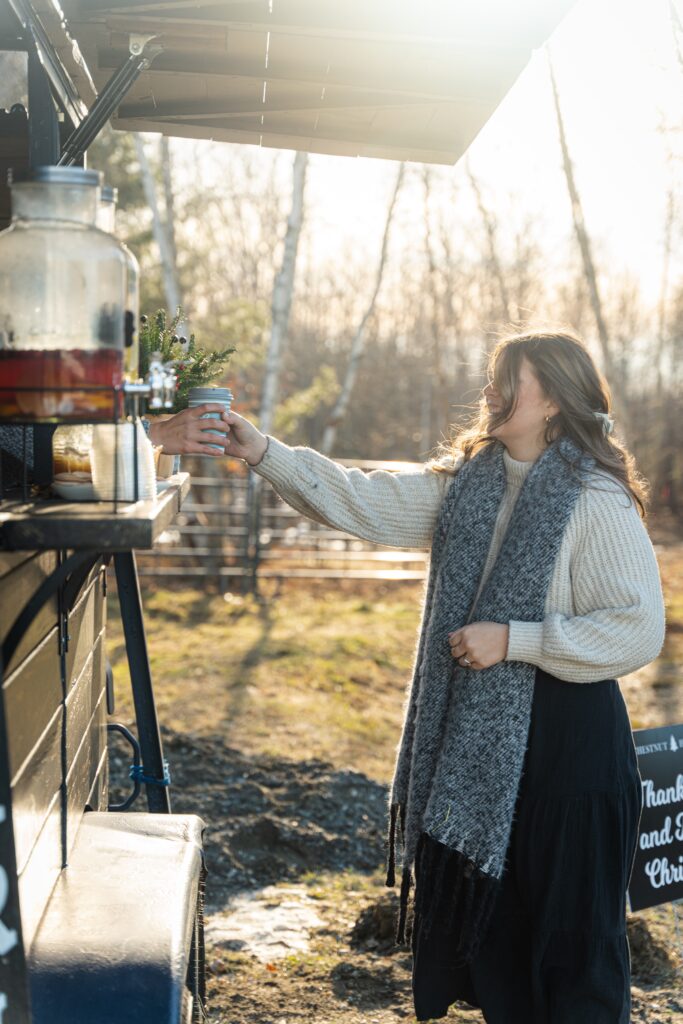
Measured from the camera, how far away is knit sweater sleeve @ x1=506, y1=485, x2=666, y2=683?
2631 mm

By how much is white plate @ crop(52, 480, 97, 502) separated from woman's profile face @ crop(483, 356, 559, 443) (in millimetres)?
1419

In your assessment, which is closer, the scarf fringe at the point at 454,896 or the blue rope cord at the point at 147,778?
the scarf fringe at the point at 454,896

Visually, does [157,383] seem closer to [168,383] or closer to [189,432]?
[168,383]

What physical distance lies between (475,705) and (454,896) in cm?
48

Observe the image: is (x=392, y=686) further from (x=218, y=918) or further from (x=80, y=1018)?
(x=80, y=1018)

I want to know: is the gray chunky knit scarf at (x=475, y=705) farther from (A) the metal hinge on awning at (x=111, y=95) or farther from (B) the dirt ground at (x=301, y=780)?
(A) the metal hinge on awning at (x=111, y=95)

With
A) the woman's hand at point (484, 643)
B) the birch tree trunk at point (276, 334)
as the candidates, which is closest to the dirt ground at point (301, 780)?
the birch tree trunk at point (276, 334)

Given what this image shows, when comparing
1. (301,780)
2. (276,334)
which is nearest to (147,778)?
(301,780)

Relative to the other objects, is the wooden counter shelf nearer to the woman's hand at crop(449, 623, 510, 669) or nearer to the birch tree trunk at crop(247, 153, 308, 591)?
the woman's hand at crop(449, 623, 510, 669)

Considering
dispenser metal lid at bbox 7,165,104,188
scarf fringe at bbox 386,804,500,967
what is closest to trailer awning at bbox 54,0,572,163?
dispenser metal lid at bbox 7,165,104,188

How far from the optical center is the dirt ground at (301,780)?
371 centimetres

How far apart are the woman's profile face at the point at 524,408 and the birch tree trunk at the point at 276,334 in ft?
27.8

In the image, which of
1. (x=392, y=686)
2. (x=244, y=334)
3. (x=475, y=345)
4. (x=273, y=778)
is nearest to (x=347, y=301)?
(x=475, y=345)

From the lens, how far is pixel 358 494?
3.02 m
